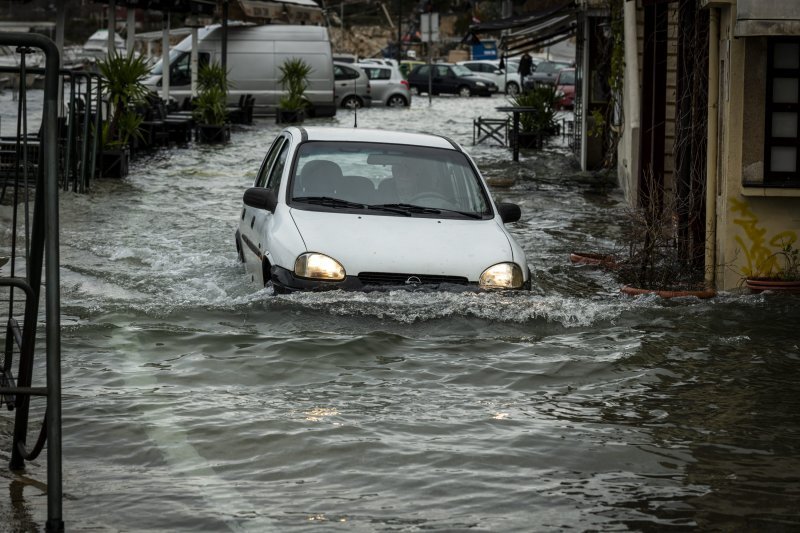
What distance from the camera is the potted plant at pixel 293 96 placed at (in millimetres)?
35281

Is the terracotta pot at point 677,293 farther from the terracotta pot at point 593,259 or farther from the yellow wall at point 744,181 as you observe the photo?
the terracotta pot at point 593,259

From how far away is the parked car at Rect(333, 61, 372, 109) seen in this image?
4250 centimetres

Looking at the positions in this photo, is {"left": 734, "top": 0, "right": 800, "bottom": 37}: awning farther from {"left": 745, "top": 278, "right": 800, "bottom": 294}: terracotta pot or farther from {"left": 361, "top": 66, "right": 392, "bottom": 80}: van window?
{"left": 361, "top": 66, "right": 392, "bottom": 80}: van window

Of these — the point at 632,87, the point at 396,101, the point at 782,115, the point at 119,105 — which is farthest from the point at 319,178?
the point at 396,101

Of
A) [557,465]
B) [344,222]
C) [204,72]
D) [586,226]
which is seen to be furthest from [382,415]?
[204,72]

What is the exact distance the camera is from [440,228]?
979 centimetres

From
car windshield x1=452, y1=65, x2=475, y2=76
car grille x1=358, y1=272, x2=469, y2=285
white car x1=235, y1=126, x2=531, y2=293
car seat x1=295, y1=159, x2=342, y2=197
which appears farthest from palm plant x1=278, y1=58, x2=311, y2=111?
car grille x1=358, y1=272, x2=469, y2=285

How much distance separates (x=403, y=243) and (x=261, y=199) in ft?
4.14

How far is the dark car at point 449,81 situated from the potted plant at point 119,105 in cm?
3413

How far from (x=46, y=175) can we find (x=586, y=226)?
40.2 feet

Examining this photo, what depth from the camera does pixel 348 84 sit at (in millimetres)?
42812

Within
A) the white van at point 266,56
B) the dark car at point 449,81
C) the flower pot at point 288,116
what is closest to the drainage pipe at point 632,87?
the flower pot at point 288,116

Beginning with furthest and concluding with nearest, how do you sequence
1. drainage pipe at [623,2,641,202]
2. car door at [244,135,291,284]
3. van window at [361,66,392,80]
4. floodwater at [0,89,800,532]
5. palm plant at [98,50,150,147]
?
van window at [361,66,392,80] < palm plant at [98,50,150,147] < drainage pipe at [623,2,641,202] < car door at [244,135,291,284] < floodwater at [0,89,800,532]

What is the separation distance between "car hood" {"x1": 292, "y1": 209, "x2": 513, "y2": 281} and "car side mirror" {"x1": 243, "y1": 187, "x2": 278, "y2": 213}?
0.23m
